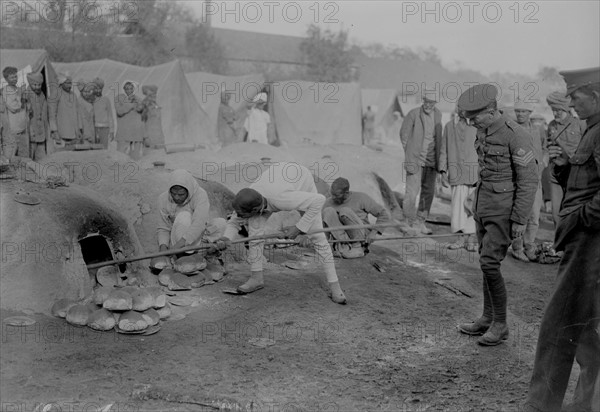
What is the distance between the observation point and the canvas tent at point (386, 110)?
26.5 meters

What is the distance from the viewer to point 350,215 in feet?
23.6

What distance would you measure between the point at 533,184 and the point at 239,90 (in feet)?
46.9

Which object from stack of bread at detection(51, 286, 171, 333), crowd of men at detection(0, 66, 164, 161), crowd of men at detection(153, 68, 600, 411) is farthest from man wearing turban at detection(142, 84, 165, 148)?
stack of bread at detection(51, 286, 171, 333)

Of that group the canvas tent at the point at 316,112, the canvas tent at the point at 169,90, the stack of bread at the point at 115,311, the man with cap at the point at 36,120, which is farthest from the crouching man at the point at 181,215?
the canvas tent at the point at 316,112

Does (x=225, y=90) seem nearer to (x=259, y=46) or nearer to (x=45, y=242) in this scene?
(x=45, y=242)

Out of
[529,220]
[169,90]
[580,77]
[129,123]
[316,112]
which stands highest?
[169,90]

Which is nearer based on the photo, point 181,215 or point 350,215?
point 181,215

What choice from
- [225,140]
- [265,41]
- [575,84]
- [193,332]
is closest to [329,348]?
[193,332]

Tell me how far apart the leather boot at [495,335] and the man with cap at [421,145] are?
3.85m

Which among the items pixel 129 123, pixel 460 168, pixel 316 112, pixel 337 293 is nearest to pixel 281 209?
pixel 337 293

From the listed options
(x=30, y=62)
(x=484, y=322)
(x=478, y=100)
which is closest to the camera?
(x=478, y=100)

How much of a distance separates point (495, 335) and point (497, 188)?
43.5 inches

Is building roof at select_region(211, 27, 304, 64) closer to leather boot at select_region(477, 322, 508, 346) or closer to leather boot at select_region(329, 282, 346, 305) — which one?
leather boot at select_region(329, 282, 346, 305)

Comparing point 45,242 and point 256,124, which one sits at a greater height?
point 256,124
